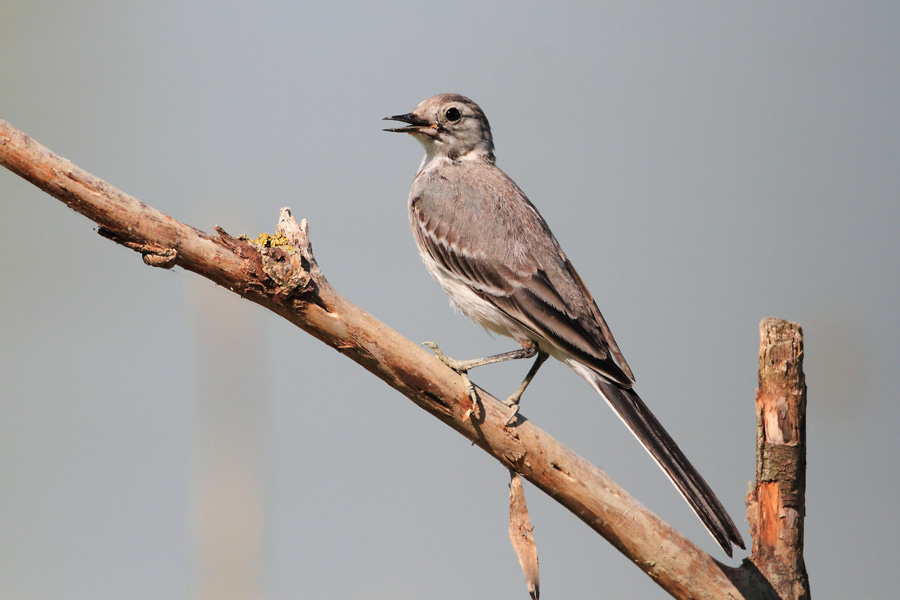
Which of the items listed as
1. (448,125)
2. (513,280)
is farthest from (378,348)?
(448,125)

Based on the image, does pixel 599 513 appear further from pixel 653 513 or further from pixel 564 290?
pixel 564 290

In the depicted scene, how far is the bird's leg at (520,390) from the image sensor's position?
12.9 ft

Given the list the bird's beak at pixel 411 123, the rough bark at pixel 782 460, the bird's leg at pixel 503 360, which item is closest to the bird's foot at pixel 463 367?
the bird's leg at pixel 503 360

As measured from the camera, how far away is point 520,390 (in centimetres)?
431

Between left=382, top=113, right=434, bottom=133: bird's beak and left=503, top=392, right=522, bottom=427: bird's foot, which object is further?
left=382, top=113, right=434, bottom=133: bird's beak

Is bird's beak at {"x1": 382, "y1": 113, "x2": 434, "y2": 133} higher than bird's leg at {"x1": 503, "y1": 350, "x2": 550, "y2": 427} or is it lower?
higher

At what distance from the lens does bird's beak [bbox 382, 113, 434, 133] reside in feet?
18.3

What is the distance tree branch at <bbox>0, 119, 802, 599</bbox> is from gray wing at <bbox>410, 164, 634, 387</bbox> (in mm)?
682

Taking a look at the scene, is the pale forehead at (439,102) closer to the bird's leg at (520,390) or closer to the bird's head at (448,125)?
the bird's head at (448,125)

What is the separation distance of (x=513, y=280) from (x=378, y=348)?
4.03 feet

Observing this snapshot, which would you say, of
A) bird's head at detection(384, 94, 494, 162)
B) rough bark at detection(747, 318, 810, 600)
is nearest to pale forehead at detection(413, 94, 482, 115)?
bird's head at detection(384, 94, 494, 162)

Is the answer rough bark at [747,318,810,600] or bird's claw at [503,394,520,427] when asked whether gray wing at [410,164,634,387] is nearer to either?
bird's claw at [503,394,520,427]

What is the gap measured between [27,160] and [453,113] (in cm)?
313

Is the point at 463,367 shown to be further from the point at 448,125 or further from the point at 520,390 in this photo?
the point at 448,125
